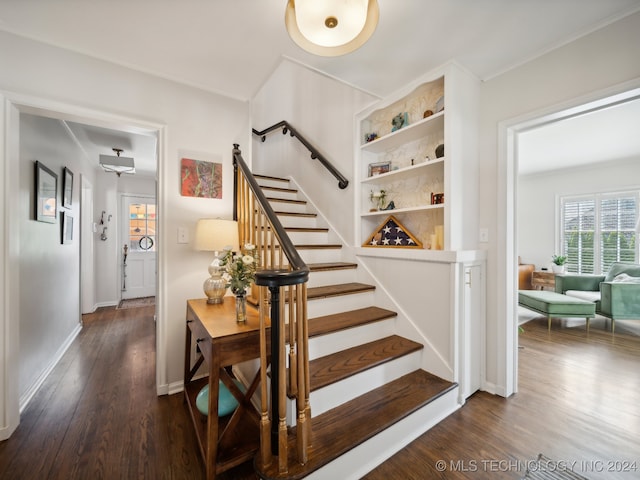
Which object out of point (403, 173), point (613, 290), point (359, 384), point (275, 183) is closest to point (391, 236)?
point (403, 173)

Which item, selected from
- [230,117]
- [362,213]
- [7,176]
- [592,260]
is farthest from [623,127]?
[7,176]

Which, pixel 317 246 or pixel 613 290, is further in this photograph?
pixel 613 290

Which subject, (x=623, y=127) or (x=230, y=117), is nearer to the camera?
(x=230, y=117)

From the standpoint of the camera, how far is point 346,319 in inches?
87.3

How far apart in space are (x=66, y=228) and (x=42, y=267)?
82 centimetres

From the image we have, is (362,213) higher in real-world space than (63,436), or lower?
higher

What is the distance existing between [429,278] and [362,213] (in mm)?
977

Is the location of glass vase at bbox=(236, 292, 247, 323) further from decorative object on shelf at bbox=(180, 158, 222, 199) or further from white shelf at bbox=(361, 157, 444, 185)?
white shelf at bbox=(361, 157, 444, 185)

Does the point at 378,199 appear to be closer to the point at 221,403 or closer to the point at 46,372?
A: the point at 221,403

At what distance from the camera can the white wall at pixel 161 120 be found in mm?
1767

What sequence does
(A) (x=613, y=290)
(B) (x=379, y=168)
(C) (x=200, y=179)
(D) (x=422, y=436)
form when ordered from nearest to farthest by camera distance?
(D) (x=422, y=436) < (C) (x=200, y=179) < (B) (x=379, y=168) < (A) (x=613, y=290)

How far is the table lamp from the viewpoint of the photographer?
6.49 ft

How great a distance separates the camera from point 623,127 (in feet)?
11.9

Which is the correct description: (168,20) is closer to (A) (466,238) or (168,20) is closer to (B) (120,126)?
(B) (120,126)
